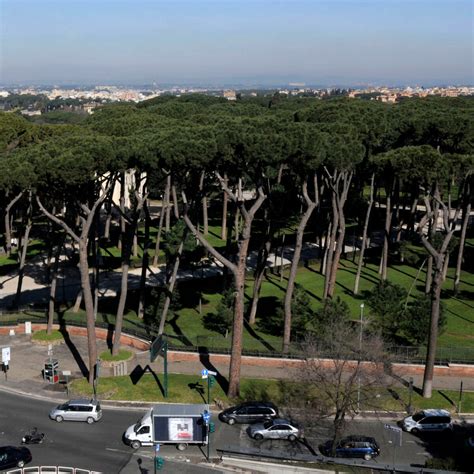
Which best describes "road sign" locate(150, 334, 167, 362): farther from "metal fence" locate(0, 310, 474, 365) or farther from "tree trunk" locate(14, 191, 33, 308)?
"tree trunk" locate(14, 191, 33, 308)

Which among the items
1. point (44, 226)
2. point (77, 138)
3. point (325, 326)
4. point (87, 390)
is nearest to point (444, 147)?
point (325, 326)

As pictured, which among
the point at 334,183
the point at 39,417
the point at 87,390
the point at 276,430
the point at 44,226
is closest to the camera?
the point at 276,430

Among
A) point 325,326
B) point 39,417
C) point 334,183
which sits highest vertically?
point 334,183

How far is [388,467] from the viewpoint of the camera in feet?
88.6

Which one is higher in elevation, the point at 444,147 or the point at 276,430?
the point at 444,147

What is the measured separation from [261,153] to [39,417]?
16.1 meters

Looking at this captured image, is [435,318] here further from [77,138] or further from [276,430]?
[77,138]

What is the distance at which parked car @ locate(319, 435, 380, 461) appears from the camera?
92.3 ft

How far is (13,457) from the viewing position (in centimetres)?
2683

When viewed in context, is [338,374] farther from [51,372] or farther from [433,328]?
[51,372]

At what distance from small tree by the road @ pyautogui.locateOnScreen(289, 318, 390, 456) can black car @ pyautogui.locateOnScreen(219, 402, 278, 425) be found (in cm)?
153

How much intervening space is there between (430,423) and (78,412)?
15806 millimetres

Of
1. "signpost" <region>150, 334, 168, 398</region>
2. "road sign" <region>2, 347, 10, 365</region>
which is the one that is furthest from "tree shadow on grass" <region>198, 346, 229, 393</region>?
"road sign" <region>2, 347, 10, 365</region>

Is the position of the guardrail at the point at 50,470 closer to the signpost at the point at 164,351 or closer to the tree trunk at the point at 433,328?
the signpost at the point at 164,351
